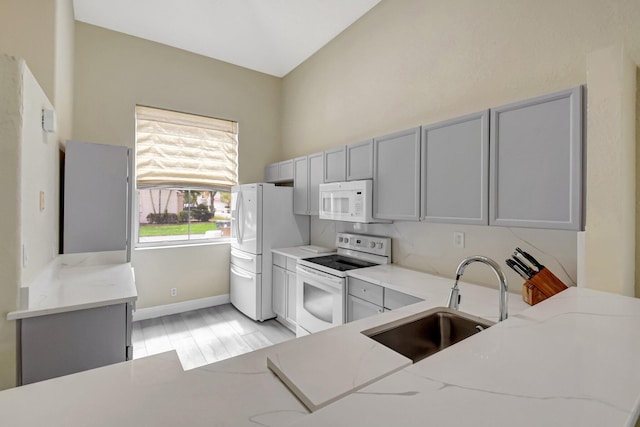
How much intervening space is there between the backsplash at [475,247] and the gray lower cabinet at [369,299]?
55 centimetres

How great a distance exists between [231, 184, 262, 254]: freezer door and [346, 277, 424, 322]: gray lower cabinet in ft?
4.94

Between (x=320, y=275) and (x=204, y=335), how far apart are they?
1.60m

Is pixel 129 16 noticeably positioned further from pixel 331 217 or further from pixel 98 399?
pixel 98 399

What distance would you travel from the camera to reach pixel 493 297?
1895mm

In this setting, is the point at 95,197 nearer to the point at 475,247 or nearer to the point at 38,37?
the point at 38,37

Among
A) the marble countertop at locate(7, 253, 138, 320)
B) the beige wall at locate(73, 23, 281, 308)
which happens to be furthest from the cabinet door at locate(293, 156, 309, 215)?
the marble countertop at locate(7, 253, 138, 320)

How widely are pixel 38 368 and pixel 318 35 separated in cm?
409

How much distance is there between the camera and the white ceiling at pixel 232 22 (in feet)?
10.7

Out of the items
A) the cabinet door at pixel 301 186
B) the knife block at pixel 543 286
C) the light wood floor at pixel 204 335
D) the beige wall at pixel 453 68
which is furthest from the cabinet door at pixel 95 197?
the knife block at pixel 543 286

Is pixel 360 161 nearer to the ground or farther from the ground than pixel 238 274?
farther from the ground

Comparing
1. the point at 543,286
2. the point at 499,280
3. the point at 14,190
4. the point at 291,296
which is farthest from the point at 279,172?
the point at 499,280

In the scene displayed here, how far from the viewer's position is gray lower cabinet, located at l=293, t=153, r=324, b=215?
344 cm

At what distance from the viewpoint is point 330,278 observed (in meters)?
2.67

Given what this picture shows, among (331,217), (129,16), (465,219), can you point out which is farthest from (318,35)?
(465,219)
